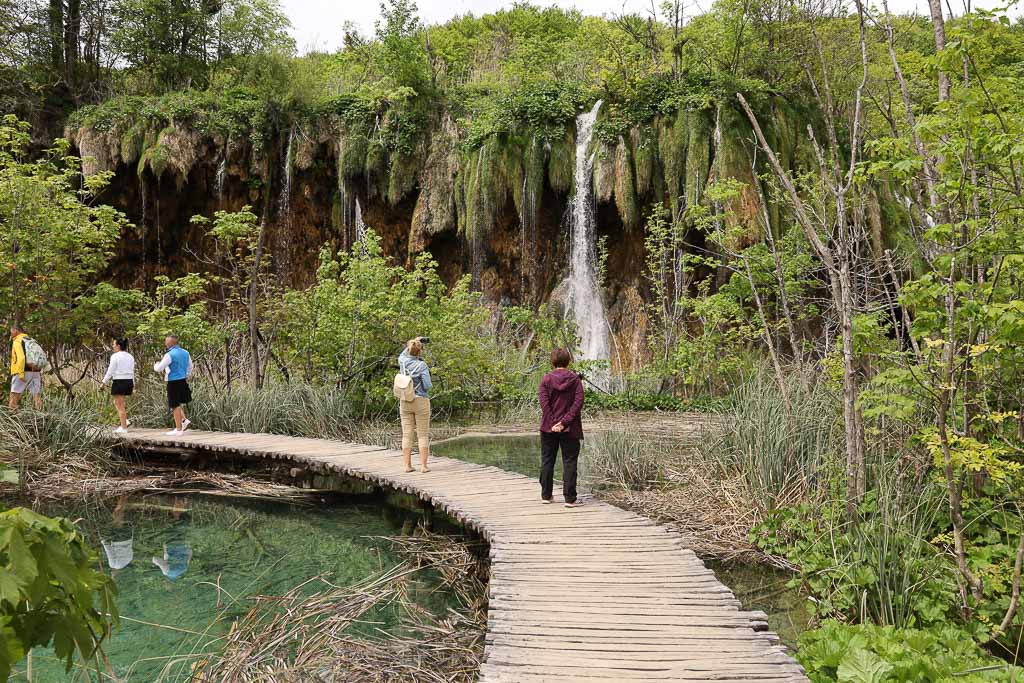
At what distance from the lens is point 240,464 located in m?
10.4

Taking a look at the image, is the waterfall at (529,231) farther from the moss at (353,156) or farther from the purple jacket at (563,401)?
the purple jacket at (563,401)

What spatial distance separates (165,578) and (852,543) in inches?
218

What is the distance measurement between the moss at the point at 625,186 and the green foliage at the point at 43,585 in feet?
54.8

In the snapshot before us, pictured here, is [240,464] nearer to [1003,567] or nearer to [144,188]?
[1003,567]

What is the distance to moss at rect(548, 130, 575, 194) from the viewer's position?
60.6ft

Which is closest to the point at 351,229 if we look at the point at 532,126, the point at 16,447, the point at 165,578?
the point at 532,126

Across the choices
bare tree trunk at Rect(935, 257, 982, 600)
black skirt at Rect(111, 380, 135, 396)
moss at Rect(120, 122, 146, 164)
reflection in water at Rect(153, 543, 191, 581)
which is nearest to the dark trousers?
bare tree trunk at Rect(935, 257, 982, 600)

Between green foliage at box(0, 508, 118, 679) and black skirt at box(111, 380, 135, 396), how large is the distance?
9.55m

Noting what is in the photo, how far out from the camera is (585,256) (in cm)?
1848

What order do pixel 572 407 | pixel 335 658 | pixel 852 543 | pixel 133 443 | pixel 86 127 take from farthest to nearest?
pixel 86 127
pixel 133 443
pixel 572 407
pixel 852 543
pixel 335 658

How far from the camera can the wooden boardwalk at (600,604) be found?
3.53 m

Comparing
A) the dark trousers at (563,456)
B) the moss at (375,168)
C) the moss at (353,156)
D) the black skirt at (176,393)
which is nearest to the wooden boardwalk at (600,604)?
the dark trousers at (563,456)

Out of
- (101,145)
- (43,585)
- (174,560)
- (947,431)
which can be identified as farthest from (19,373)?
(101,145)

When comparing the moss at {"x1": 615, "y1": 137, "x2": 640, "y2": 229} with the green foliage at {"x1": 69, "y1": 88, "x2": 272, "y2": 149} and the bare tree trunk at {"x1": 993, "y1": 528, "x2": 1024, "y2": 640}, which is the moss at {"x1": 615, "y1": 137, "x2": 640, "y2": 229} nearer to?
the green foliage at {"x1": 69, "y1": 88, "x2": 272, "y2": 149}
